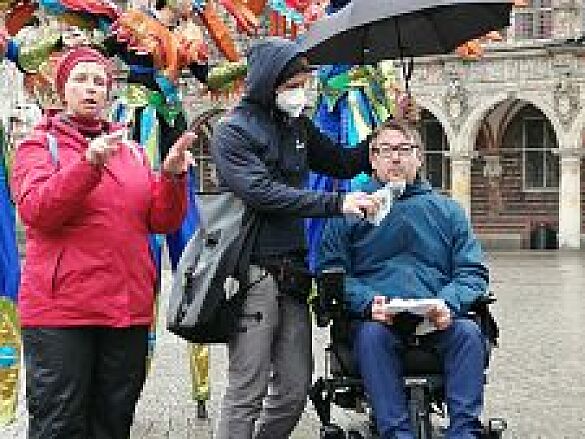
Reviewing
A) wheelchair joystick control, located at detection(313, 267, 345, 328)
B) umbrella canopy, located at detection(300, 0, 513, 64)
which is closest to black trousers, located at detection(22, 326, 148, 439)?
wheelchair joystick control, located at detection(313, 267, 345, 328)

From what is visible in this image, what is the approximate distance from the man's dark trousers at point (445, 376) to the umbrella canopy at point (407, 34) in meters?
1.56

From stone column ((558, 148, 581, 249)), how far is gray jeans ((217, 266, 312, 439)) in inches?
1034

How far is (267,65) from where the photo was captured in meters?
4.85

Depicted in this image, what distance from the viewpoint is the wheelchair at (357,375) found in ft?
15.9

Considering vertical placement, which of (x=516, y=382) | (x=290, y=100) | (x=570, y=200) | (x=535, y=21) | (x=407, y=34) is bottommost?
(x=516, y=382)

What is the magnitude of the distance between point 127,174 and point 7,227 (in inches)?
73.8

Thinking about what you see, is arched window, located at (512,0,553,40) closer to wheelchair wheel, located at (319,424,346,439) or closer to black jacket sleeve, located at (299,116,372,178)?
black jacket sleeve, located at (299,116,372,178)

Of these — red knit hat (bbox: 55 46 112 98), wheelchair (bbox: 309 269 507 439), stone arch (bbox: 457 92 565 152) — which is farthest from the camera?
stone arch (bbox: 457 92 565 152)

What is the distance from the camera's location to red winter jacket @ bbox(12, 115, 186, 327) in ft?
13.2

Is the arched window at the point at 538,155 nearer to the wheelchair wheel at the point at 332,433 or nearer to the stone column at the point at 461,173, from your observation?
the stone column at the point at 461,173

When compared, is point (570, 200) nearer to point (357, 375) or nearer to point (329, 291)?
point (357, 375)

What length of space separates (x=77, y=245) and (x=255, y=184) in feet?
2.83

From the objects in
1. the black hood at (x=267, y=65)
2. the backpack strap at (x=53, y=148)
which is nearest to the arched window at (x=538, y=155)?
the black hood at (x=267, y=65)

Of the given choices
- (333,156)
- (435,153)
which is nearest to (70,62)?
(333,156)
